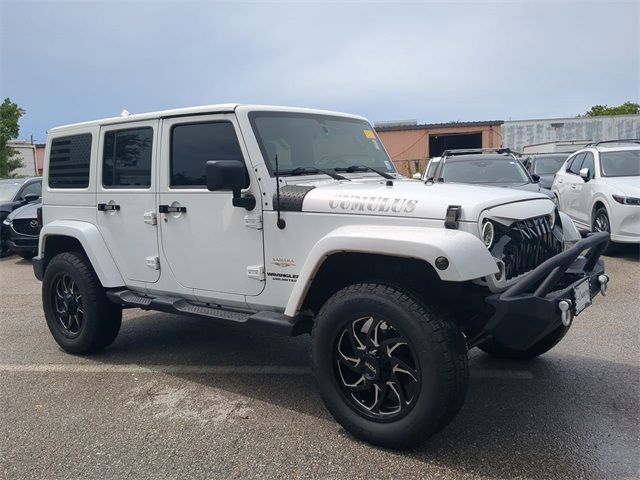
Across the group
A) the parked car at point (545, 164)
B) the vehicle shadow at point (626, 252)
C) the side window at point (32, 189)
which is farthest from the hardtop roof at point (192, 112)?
the parked car at point (545, 164)

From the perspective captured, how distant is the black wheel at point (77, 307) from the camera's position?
15.5 feet

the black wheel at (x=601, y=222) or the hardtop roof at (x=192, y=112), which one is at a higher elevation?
the hardtop roof at (x=192, y=112)

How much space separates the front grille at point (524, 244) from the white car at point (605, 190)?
533cm

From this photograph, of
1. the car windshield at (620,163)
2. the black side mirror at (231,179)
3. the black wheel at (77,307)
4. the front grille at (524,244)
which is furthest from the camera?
the car windshield at (620,163)

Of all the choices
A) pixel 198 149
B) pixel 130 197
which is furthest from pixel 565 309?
pixel 130 197

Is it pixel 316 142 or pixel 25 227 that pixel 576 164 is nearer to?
pixel 316 142

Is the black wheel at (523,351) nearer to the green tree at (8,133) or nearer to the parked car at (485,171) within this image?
the parked car at (485,171)

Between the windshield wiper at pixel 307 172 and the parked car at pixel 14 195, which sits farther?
the parked car at pixel 14 195

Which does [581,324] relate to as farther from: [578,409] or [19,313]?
[19,313]

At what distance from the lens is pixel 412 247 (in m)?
2.89

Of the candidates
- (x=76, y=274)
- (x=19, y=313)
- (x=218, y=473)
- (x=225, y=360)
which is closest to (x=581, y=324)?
(x=225, y=360)

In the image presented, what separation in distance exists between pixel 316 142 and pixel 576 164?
25.8ft

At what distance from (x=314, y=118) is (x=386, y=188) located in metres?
1.10

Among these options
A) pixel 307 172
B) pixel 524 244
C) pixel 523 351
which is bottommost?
pixel 523 351
